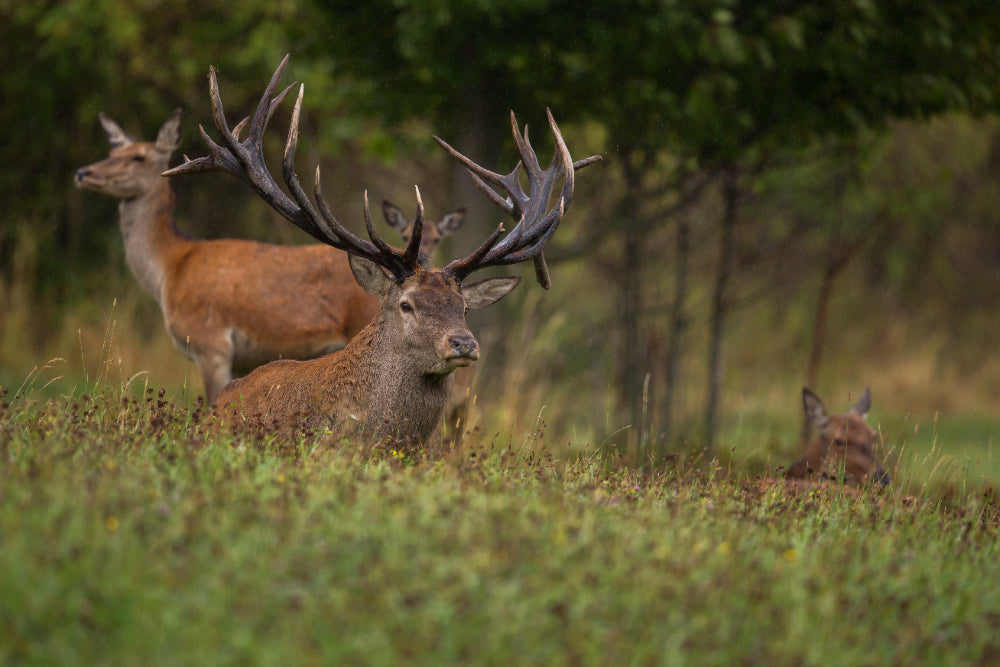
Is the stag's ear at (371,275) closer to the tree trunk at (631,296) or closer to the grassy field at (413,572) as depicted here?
the grassy field at (413,572)

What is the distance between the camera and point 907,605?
4.39m

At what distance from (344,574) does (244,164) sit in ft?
12.4

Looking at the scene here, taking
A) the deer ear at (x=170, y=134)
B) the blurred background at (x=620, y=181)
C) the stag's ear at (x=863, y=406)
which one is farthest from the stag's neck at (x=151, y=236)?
the stag's ear at (x=863, y=406)

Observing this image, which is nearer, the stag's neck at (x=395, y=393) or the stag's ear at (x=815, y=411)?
the stag's neck at (x=395, y=393)

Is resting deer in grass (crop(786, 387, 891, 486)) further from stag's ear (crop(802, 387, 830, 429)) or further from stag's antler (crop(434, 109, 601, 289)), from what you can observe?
stag's antler (crop(434, 109, 601, 289))

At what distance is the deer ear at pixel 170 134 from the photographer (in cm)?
923

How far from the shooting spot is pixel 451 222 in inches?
428

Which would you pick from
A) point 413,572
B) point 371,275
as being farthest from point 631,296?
point 413,572

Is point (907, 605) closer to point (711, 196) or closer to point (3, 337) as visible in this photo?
point (3, 337)

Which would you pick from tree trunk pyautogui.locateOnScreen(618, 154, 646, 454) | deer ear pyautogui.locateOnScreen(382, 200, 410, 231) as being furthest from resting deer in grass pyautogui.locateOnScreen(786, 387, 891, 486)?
deer ear pyautogui.locateOnScreen(382, 200, 410, 231)

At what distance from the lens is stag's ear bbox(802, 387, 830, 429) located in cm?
864

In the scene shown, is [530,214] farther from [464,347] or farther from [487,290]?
[464,347]

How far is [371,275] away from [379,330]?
1.04ft

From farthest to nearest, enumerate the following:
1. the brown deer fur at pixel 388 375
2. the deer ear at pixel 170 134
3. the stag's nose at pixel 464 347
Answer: the deer ear at pixel 170 134
the brown deer fur at pixel 388 375
the stag's nose at pixel 464 347
